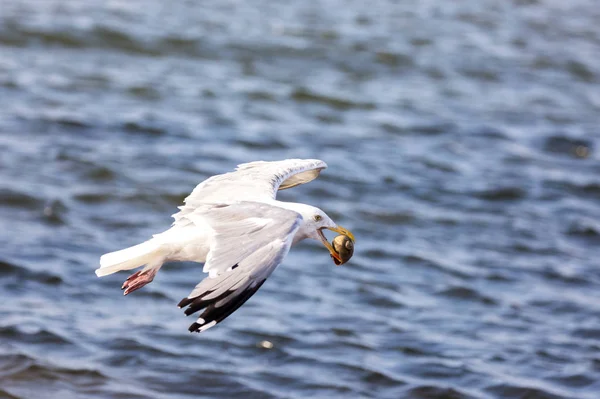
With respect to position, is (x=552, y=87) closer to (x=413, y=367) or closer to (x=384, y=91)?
(x=384, y=91)

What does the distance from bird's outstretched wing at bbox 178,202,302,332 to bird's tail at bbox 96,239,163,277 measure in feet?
0.93

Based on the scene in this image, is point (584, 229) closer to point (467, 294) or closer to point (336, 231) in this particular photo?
point (467, 294)

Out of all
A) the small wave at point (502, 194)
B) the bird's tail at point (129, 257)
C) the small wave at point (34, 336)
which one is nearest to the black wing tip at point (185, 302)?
the bird's tail at point (129, 257)

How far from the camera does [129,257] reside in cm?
571

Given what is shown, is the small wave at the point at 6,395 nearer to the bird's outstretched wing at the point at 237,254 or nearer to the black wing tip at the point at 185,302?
the bird's outstretched wing at the point at 237,254

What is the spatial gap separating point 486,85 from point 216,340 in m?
8.95

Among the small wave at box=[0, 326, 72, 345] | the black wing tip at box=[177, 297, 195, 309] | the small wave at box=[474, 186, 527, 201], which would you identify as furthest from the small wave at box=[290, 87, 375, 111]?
the black wing tip at box=[177, 297, 195, 309]

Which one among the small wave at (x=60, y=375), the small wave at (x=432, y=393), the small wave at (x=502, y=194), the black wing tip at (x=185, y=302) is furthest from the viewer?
the small wave at (x=502, y=194)

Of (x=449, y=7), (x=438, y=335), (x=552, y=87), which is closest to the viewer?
(x=438, y=335)

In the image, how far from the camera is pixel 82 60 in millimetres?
14688

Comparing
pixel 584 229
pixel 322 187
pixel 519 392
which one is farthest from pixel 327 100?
pixel 519 392

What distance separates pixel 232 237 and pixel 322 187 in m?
6.61

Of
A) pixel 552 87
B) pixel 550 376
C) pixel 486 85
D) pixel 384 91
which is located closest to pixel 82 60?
pixel 384 91

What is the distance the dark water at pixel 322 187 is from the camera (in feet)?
26.8
